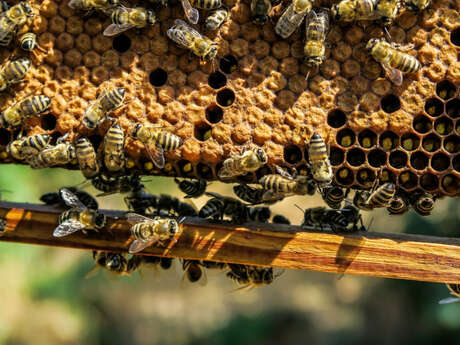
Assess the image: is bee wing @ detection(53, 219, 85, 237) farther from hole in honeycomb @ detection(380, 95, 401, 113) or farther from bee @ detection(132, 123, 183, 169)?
hole in honeycomb @ detection(380, 95, 401, 113)

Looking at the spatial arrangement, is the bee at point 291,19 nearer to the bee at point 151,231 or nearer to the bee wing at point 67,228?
the bee at point 151,231

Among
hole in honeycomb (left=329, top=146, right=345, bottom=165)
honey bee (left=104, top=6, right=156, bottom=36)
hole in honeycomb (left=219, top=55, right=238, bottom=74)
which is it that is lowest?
hole in honeycomb (left=329, top=146, right=345, bottom=165)

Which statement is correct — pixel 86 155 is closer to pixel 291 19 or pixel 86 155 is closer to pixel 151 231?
pixel 151 231

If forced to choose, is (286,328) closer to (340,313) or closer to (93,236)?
(340,313)

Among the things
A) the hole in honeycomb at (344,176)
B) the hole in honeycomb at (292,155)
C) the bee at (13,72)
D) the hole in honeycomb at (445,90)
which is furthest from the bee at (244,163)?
the bee at (13,72)

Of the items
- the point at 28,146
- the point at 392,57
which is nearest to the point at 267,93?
the point at 392,57

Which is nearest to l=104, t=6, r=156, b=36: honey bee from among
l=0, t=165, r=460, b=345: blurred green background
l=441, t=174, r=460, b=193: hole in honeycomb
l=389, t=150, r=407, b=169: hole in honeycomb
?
l=389, t=150, r=407, b=169: hole in honeycomb
